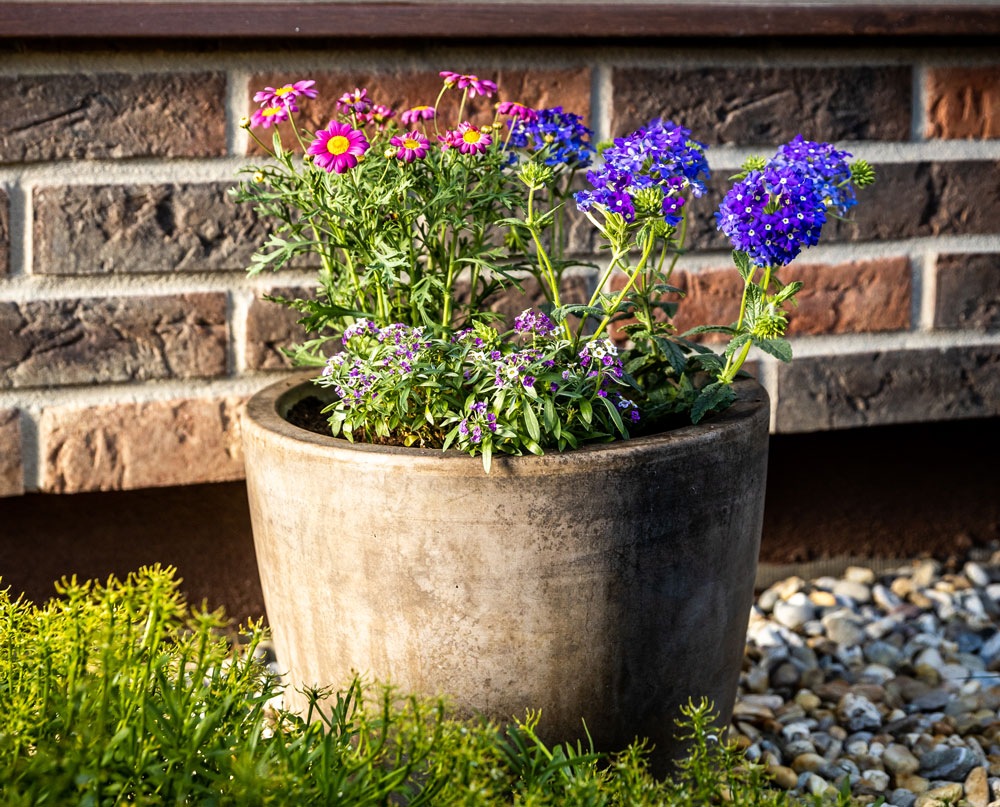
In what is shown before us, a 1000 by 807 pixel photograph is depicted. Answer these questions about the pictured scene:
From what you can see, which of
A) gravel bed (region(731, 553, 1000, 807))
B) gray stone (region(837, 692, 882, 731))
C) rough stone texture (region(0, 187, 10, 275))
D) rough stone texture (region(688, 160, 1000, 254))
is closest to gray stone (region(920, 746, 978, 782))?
gravel bed (region(731, 553, 1000, 807))

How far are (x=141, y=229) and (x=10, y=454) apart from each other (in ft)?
1.31

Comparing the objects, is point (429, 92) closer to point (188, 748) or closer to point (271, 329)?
point (271, 329)

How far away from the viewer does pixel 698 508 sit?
1.10 meters

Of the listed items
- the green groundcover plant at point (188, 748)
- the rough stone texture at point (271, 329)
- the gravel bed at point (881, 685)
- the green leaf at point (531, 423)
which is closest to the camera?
the green groundcover plant at point (188, 748)

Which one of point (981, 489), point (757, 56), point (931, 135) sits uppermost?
point (757, 56)

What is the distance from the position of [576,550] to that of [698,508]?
149 mm

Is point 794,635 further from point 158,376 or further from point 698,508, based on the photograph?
point 158,376

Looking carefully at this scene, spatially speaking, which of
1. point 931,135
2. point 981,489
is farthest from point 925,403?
point 931,135

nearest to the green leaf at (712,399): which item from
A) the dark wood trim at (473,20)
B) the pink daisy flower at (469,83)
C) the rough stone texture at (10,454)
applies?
the pink daisy flower at (469,83)

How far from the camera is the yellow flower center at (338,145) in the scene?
3.73 feet

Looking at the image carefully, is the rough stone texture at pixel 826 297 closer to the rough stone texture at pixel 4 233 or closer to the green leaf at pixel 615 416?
the green leaf at pixel 615 416

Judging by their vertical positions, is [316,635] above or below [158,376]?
below

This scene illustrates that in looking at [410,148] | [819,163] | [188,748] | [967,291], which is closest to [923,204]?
[967,291]

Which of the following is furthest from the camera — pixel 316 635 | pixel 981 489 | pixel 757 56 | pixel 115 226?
pixel 981 489
